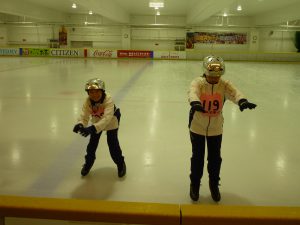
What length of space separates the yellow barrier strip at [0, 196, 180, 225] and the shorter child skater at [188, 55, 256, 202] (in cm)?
89

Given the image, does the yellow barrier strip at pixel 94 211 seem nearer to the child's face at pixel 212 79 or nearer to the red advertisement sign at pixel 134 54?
the child's face at pixel 212 79

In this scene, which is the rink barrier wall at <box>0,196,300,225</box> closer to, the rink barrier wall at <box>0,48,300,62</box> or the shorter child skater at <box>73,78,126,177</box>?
the shorter child skater at <box>73,78,126,177</box>

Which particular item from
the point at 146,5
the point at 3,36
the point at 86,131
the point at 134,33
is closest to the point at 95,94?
the point at 86,131

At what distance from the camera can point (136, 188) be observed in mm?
2549

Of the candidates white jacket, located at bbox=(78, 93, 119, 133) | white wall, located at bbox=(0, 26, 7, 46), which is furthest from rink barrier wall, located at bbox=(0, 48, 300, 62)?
white jacket, located at bbox=(78, 93, 119, 133)

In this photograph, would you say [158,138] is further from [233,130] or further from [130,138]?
[233,130]

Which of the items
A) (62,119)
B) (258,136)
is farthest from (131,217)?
(62,119)

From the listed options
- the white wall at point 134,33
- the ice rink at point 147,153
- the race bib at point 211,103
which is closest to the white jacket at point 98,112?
the ice rink at point 147,153

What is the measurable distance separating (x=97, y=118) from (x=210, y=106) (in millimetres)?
945

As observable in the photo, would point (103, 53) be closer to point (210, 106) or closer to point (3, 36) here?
point (3, 36)

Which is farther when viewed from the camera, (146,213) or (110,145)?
(110,145)

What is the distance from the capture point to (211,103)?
2.19 m

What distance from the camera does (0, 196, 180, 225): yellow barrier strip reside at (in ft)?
4.50

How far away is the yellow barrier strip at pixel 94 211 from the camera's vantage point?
1.37m
